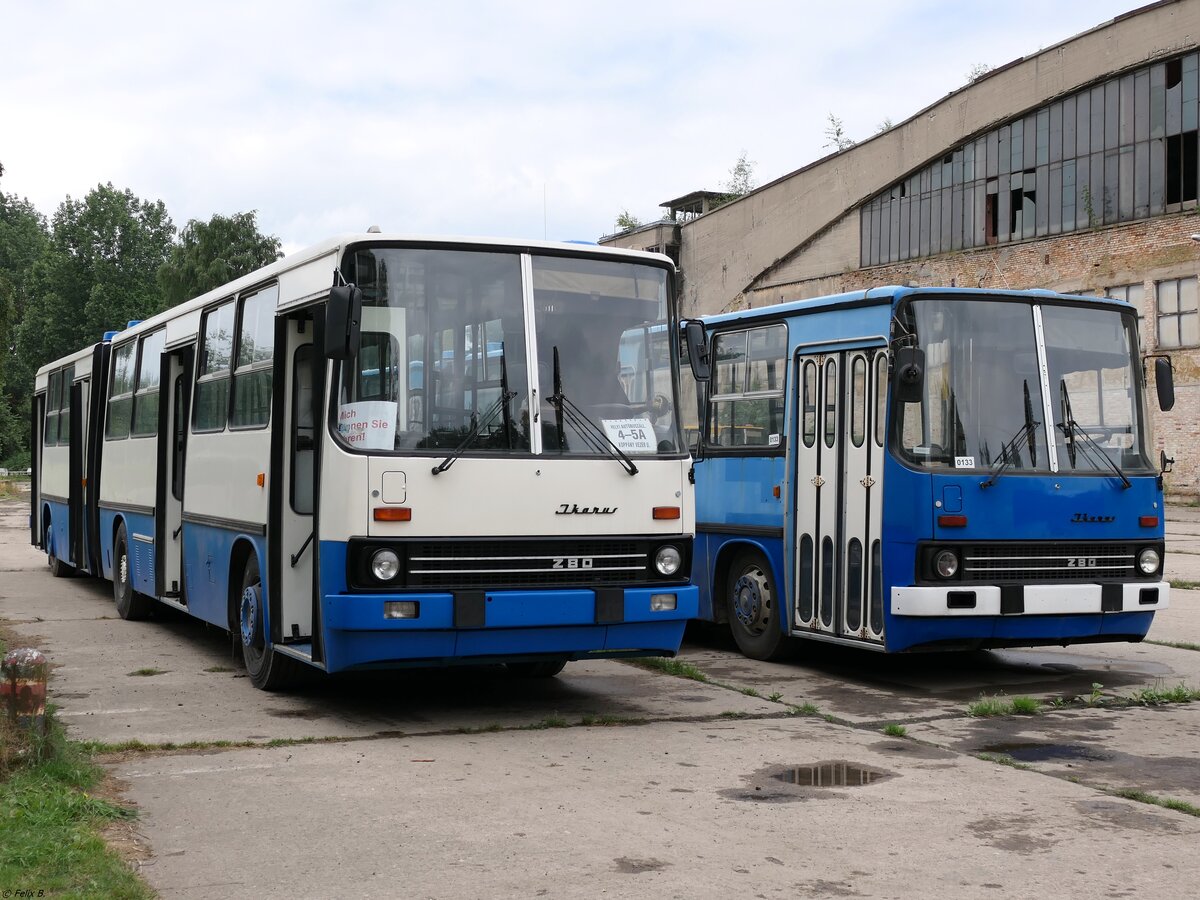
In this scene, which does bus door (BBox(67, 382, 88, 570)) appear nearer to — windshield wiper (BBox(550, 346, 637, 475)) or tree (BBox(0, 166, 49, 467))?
windshield wiper (BBox(550, 346, 637, 475))

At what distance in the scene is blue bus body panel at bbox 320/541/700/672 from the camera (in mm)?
8742

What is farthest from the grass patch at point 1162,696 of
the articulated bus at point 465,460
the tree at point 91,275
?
the tree at point 91,275

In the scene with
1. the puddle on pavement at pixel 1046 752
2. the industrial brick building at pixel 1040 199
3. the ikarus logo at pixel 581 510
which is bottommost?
the puddle on pavement at pixel 1046 752

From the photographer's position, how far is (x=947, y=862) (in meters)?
6.14

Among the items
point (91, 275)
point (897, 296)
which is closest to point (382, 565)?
point (897, 296)

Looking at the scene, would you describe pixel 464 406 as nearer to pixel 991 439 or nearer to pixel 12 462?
pixel 991 439

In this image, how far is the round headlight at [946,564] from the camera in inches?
414

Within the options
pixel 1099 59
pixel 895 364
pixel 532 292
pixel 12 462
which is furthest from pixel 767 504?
pixel 12 462

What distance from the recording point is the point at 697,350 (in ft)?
32.3

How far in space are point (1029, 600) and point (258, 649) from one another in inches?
213

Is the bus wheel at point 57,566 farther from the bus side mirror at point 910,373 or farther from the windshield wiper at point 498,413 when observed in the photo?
the bus side mirror at point 910,373

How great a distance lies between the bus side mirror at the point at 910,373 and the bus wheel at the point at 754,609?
7.83ft

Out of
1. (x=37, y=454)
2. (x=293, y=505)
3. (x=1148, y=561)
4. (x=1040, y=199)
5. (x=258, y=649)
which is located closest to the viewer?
(x=293, y=505)

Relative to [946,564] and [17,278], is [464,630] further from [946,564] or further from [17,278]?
[17,278]
